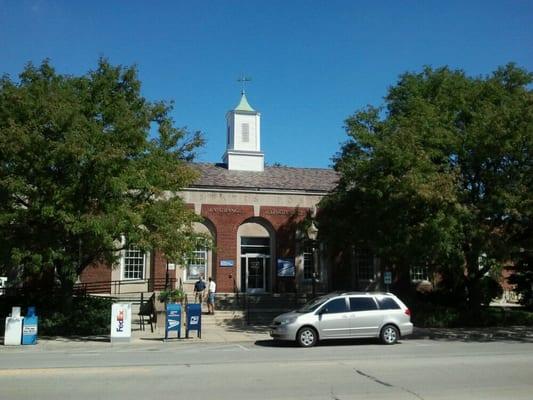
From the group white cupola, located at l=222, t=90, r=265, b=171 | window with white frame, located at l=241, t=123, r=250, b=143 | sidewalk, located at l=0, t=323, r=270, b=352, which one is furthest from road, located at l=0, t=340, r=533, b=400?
window with white frame, located at l=241, t=123, r=250, b=143

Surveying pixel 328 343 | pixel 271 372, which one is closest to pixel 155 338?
pixel 328 343

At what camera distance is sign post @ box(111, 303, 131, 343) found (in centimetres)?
1931

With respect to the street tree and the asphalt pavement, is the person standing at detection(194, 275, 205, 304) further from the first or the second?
the asphalt pavement

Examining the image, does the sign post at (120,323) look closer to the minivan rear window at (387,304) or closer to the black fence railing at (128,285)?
the minivan rear window at (387,304)

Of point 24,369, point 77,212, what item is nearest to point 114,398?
point 24,369

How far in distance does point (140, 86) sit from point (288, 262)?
14054 mm

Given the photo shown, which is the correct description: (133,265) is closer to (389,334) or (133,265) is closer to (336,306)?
(336,306)

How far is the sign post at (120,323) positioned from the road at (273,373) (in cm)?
201

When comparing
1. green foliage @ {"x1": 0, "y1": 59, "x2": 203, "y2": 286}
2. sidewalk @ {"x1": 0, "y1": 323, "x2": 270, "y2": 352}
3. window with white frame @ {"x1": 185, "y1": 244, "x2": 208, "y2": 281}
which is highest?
green foliage @ {"x1": 0, "y1": 59, "x2": 203, "y2": 286}

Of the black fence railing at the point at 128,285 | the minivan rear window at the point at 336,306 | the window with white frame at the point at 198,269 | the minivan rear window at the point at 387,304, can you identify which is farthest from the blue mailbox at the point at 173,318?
the window with white frame at the point at 198,269

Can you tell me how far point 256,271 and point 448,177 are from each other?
49.0ft

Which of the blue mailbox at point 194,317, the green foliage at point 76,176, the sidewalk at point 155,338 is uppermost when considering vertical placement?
the green foliage at point 76,176

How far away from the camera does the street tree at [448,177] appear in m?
20.4

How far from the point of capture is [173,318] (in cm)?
1981
